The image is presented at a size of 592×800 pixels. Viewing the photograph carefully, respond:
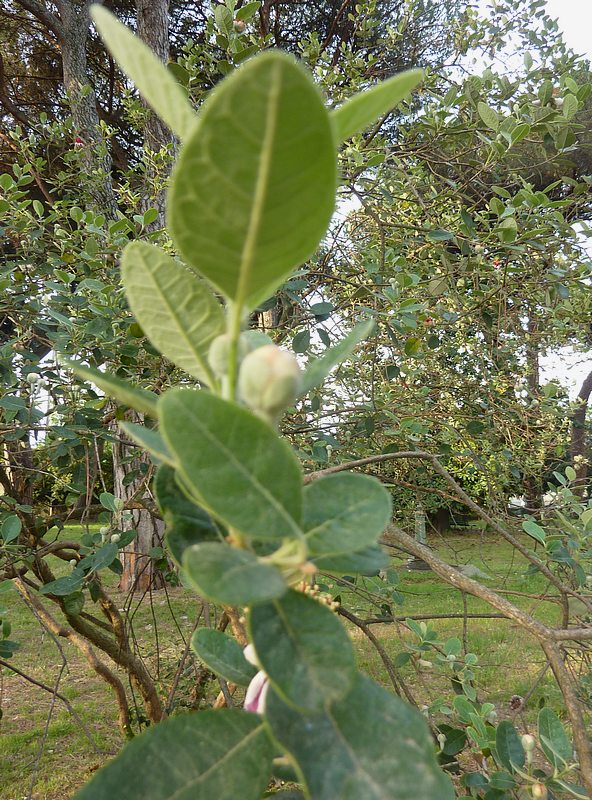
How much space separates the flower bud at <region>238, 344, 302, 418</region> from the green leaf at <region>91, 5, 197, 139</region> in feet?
0.36

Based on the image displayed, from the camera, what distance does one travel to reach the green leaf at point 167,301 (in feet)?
1.04

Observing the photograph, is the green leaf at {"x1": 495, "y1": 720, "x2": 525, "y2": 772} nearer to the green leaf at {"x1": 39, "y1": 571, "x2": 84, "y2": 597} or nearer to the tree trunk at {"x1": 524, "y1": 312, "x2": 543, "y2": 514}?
the green leaf at {"x1": 39, "y1": 571, "x2": 84, "y2": 597}

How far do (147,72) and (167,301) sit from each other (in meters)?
0.11

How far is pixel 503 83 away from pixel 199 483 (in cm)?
232

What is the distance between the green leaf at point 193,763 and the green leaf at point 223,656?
9 centimetres

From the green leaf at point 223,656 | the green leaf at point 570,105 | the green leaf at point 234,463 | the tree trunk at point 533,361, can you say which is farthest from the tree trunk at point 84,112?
the green leaf at point 234,463

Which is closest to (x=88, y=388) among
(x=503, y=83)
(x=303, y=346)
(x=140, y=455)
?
(x=140, y=455)

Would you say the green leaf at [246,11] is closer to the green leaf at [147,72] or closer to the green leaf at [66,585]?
the green leaf at [66,585]

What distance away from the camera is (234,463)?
0.26 metres

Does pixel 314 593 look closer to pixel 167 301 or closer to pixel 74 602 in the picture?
pixel 167 301

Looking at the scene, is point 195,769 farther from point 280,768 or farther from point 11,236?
point 11,236

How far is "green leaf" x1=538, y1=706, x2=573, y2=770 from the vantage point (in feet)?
2.64

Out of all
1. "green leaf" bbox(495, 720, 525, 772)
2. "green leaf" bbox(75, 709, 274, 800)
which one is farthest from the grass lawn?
"green leaf" bbox(75, 709, 274, 800)

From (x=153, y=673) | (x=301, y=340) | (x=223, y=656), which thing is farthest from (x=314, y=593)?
(x=153, y=673)
